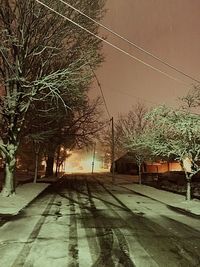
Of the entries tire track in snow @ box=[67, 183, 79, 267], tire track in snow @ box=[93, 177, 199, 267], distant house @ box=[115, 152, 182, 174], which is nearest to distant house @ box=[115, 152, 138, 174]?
distant house @ box=[115, 152, 182, 174]

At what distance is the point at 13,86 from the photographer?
65.4 feet

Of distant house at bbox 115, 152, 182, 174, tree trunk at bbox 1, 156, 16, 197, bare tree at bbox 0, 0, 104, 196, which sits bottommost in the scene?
tree trunk at bbox 1, 156, 16, 197

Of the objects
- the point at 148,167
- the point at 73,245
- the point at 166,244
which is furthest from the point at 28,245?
the point at 148,167

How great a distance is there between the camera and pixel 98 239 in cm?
876

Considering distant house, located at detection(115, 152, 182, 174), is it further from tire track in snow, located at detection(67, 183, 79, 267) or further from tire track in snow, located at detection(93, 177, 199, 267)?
tire track in snow, located at detection(67, 183, 79, 267)

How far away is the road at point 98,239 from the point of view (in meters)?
6.89

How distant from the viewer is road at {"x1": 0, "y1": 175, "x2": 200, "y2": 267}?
22.6ft

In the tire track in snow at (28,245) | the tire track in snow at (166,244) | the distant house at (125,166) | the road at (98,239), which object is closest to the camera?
the tire track in snow at (28,245)

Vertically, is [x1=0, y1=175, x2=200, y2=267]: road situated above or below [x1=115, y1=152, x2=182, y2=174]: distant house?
below

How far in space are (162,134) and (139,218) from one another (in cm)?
827

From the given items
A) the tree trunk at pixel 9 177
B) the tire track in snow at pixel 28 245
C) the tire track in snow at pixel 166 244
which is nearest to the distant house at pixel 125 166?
the tree trunk at pixel 9 177

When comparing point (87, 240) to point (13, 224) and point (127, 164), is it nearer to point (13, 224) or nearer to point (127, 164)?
point (13, 224)

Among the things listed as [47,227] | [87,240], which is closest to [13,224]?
[47,227]

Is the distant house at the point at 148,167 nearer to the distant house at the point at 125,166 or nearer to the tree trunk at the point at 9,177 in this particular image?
the distant house at the point at 125,166
